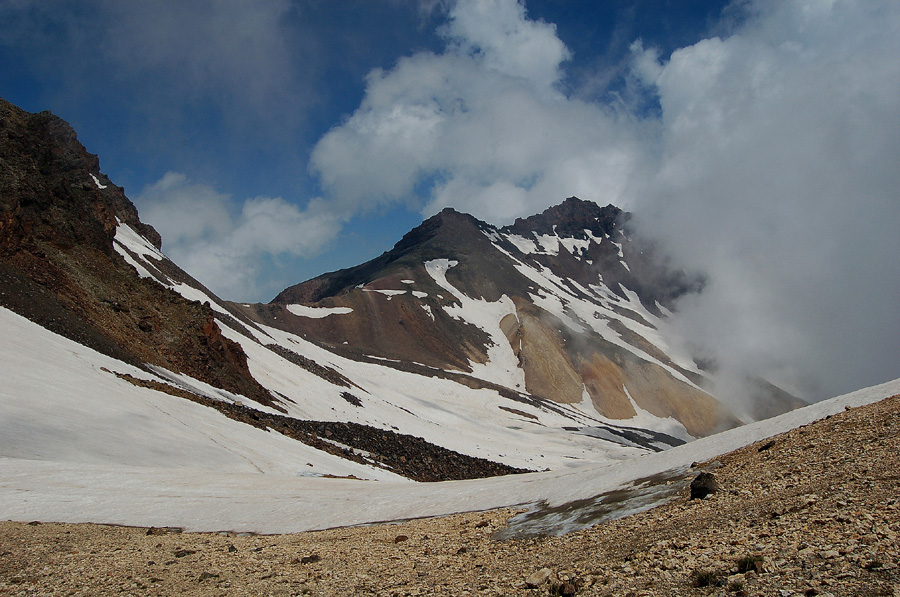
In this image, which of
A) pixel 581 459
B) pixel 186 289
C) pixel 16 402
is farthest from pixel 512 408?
pixel 16 402

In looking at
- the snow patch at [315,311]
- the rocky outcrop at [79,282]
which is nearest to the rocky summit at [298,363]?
the rocky outcrop at [79,282]

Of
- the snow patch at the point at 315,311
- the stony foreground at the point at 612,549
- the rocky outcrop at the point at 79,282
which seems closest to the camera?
the stony foreground at the point at 612,549

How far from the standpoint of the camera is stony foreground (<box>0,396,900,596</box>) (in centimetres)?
619

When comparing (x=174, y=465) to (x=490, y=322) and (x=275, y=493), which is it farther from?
(x=490, y=322)

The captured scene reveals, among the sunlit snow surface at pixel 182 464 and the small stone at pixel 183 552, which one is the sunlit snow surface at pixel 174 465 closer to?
the sunlit snow surface at pixel 182 464

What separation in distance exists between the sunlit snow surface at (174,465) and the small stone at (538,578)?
5189mm

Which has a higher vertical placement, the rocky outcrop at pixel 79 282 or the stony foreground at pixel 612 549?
the rocky outcrop at pixel 79 282

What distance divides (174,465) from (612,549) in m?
18.7

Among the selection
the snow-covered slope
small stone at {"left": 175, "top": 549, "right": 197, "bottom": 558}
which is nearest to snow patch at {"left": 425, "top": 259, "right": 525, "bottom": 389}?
the snow-covered slope

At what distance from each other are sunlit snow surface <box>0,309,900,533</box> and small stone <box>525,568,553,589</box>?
519cm

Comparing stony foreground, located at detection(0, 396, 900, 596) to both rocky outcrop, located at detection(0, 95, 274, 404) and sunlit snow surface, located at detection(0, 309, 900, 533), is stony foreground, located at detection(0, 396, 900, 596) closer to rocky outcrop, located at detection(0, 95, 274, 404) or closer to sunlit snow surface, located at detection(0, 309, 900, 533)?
sunlit snow surface, located at detection(0, 309, 900, 533)

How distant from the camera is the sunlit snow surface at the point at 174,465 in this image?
47.1 feet

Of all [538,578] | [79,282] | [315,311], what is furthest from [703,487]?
[315,311]

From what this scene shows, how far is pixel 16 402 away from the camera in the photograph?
811 inches
